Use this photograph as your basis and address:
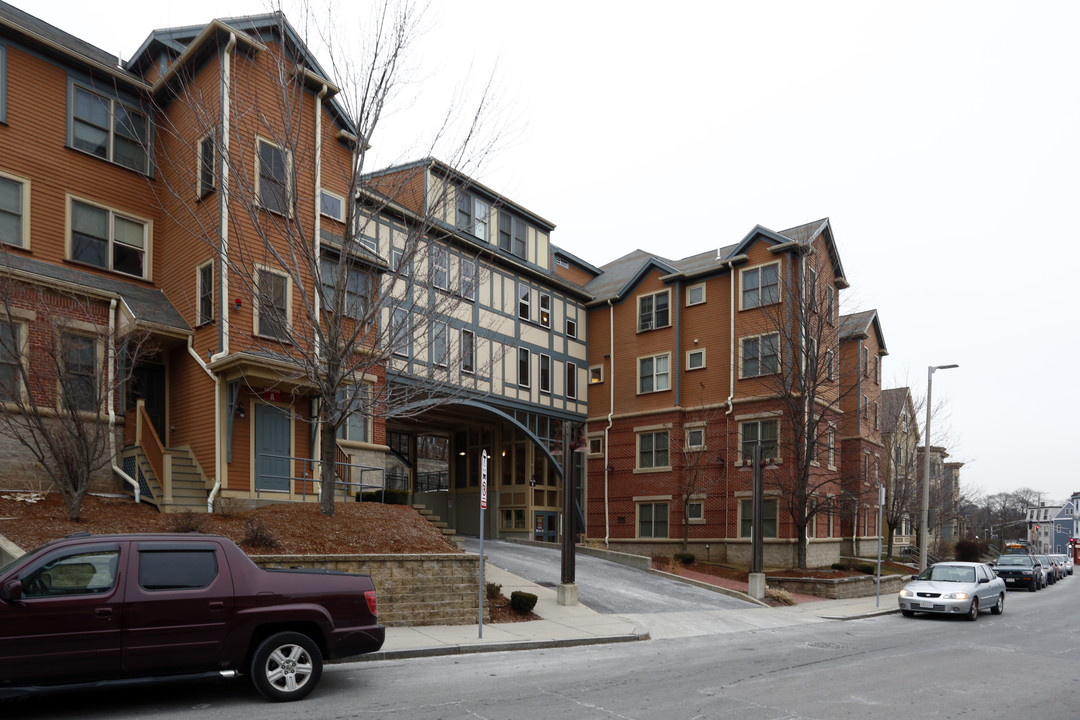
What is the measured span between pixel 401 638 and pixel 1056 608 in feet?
72.7

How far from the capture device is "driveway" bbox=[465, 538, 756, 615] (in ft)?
62.7

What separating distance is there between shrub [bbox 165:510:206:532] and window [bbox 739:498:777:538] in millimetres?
22678

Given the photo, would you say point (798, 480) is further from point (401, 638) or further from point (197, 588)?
point (197, 588)

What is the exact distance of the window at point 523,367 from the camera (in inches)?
1296

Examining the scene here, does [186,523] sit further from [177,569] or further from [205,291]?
[205,291]

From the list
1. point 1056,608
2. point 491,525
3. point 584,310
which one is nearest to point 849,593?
point 1056,608

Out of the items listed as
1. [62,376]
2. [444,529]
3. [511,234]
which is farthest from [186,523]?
[511,234]

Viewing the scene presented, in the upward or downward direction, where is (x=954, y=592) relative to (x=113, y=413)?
downward

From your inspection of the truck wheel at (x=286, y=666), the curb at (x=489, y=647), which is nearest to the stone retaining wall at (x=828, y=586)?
the curb at (x=489, y=647)

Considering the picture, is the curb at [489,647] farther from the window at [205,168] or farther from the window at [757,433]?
the window at [757,433]

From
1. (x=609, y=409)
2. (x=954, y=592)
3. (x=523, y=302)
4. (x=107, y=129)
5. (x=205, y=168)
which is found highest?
(x=107, y=129)

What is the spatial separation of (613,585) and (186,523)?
39.4 feet

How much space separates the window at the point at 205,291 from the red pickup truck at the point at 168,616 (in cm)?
1213

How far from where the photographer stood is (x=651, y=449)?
34.8 m
